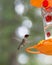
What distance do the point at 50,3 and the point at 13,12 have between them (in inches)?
160

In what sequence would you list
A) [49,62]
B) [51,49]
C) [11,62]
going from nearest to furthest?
[51,49] → [11,62] → [49,62]

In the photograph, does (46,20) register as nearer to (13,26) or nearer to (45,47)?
(45,47)

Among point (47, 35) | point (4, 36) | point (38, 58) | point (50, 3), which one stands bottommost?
point (38, 58)

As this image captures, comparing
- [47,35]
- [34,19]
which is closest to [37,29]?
[34,19]

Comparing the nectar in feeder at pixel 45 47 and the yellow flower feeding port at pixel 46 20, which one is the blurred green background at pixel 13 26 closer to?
the yellow flower feeding port at pixel 46 20

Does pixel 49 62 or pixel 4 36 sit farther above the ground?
pixel 4 36

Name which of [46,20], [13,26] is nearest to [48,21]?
[46,20]

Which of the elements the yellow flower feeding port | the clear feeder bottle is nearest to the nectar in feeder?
the yellow flower feeding port

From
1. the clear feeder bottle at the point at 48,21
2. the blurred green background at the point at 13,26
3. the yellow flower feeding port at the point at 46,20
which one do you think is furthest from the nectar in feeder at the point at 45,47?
the blurred green background at the point at 13,26

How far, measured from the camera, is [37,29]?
6.27 meters

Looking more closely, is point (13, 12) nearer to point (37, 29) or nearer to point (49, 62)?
Answer: point (37, 29)

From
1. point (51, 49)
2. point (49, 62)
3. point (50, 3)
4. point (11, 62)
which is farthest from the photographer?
point (49, 62)

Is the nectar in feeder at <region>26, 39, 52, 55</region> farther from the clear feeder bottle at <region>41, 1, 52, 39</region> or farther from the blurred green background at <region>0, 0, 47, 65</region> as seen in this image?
the blurred green background at <region>0, 0, 47, 65</region>

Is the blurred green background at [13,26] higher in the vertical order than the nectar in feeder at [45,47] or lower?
lower
